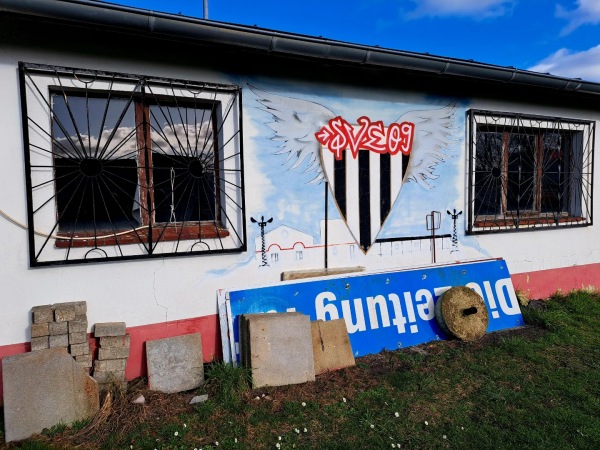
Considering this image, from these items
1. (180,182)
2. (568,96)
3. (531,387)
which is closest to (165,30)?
(180,182)

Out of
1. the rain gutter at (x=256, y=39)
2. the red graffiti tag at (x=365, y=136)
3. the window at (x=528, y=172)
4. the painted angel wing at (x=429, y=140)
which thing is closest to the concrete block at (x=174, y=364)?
the red graffiti tag at (x=365, y=136)

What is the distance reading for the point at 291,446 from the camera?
2732 millimetres

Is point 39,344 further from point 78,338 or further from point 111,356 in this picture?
point 111,356

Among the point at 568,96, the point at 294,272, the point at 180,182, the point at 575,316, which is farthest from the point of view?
the point at 568,96

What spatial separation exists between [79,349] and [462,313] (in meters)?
3.96

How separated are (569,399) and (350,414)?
1920mm

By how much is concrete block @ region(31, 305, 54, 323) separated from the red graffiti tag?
3.06m

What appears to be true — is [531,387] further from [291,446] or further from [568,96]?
[568,96]

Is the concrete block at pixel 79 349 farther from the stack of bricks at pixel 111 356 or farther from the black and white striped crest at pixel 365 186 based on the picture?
the black and white striped crest at pixel 365 186

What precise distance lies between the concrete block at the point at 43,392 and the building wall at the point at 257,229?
0.33 m

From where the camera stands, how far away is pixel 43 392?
2984 mm

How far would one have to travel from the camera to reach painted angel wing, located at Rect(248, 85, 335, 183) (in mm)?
4109

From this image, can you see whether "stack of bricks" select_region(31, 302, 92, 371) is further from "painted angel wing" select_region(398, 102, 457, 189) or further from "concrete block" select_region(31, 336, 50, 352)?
"painted angel wing" select_region(398, 102, 457, 189)

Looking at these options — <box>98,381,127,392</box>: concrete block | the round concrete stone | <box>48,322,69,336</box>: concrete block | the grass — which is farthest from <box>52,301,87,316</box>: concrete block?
the round concrete stone
